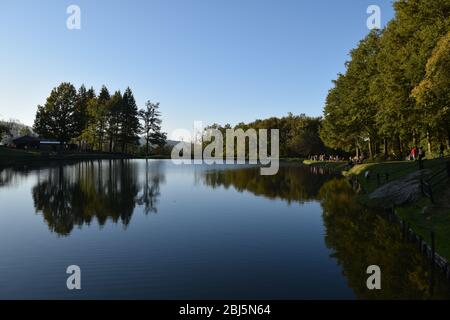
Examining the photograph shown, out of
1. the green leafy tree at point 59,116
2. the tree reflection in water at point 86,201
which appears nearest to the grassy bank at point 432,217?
the tree reflection in water at point 86,201

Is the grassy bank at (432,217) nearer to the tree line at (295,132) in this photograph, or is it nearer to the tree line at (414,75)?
the tree line at (414,75)

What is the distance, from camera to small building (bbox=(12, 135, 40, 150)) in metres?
108

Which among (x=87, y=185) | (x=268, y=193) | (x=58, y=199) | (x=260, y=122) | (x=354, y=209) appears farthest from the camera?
(x=260, y=122)

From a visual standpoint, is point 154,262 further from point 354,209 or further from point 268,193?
point 268,193

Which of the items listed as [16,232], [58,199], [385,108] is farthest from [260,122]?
[16,232]

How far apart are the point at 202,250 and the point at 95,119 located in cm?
12007

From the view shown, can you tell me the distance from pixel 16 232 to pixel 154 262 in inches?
379

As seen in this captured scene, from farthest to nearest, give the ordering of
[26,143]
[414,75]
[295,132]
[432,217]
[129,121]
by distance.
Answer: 1. [295,132]
2. [129,121]
3. [26,143]
4. [414,75]
5. [432,217]

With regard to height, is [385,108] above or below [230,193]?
above

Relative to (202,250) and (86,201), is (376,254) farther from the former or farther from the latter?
(86,201)

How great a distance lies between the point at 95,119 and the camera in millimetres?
127188

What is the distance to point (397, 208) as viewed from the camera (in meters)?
23.8

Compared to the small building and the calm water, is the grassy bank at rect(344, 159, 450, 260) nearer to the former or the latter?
the calm water

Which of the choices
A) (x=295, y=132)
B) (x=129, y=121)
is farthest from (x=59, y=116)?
(x=295, y=132)
